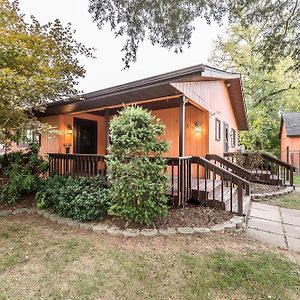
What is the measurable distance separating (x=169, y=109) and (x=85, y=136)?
3876 millimetres

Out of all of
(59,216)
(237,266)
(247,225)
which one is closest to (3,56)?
(59,216)

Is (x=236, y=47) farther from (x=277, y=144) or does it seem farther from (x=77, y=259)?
(x=77, y=259)

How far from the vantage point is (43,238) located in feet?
13.0

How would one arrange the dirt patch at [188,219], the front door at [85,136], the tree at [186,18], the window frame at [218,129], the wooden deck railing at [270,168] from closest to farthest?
the dirt patch at [188,219] < the tree at [186,18] < the window frame at [218,129] < the wooden deck railing at [270,168] < the front door at [85,136]

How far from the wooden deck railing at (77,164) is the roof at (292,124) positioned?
1702cm

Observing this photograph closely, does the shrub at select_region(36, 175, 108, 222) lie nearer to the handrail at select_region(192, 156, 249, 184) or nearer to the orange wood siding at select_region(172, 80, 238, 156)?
the handrail at select_region(192, 156, 249, 184)

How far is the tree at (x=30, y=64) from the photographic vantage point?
4738 millimetres

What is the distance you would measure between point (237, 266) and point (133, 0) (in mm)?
5894

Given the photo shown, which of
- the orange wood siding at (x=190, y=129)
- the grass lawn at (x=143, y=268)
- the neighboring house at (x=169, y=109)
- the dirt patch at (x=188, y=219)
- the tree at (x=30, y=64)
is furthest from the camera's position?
the orange wood siding at (x=190, y=129)

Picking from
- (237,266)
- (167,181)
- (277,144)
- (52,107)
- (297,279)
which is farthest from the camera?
(277,144)

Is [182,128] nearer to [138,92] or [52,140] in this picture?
[138,92]

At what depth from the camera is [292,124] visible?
59.3ft

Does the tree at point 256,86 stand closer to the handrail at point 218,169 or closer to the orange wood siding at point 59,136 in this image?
the handrail at point 218,169

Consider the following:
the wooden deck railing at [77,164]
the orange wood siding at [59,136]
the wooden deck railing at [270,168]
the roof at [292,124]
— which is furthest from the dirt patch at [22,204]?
the roof at [292,124]
